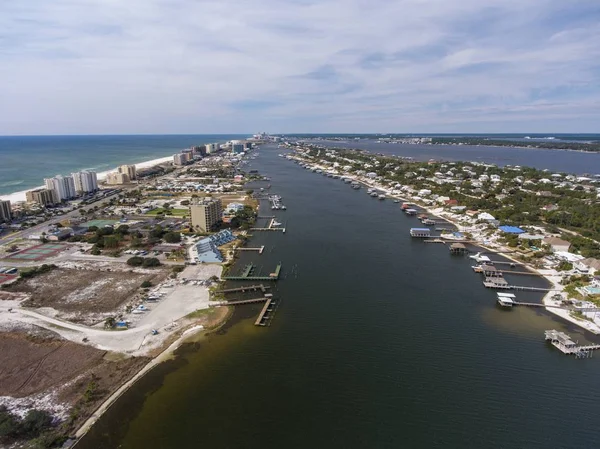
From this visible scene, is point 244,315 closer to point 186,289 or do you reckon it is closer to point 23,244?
point 186,289

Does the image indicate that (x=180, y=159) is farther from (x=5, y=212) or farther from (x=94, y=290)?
(x=94, y=290)

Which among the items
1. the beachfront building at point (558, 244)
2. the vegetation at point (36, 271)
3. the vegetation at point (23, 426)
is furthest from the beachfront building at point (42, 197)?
the beachfront building at point (558, 244)

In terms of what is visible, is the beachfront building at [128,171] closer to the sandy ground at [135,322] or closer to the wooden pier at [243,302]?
the sandy ground at [135,322]

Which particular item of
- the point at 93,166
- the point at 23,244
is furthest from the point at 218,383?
the point at 93,166

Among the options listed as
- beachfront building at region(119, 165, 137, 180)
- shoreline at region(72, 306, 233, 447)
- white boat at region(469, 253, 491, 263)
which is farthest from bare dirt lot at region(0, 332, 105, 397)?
beachfront building at region(119, 165, 137, 180)

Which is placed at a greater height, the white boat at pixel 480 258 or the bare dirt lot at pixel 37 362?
the white boat at pixel 480 258

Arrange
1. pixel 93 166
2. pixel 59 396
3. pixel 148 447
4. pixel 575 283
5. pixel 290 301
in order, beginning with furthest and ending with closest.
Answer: pixel 93 166, pixel 575 283, pixel 290 301, pixel 59 396, pixel 148 447

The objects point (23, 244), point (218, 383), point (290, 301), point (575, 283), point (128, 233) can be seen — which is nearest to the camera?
point (218, 383)
